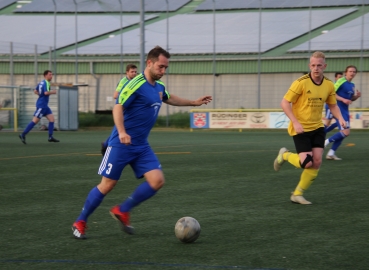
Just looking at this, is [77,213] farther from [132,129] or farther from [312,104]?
[312,104]

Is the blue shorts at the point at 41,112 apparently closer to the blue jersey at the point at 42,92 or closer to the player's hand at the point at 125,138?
the blue jersey at the point at 42,92

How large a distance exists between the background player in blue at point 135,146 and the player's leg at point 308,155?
2590mm

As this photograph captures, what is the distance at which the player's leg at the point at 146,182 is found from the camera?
6.36 m

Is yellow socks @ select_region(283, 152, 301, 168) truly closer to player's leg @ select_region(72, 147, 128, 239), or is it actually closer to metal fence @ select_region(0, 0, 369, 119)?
player's leg @ select_region(72, 147, 128, 239)

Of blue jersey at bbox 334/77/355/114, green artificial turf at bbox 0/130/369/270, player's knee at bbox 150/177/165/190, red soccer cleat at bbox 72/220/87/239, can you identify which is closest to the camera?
green artificial turf at bbox 0/130/369/270

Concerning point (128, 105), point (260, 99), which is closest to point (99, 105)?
point (260, 99)

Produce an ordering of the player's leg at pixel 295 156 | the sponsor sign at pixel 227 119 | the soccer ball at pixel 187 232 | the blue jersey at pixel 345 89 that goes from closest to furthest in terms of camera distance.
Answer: the soccer ball at pixel 187 232
the player's leg at pixel 295 156
the blue jersey at pixel 345 89
the sponsor sign at pixel 227 119

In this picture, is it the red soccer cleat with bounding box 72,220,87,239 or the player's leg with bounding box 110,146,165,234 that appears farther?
the player's leg with bounding box 110,146,165,234

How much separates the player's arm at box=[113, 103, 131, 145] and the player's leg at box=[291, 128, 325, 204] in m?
2.95

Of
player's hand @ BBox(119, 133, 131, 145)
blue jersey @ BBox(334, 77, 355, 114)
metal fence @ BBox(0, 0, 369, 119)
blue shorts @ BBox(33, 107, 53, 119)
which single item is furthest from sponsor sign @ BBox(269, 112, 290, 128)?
player's hand @ BBox(119, 133, 131, 145)

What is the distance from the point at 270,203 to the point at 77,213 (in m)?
2.34

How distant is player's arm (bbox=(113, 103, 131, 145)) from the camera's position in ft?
19.9

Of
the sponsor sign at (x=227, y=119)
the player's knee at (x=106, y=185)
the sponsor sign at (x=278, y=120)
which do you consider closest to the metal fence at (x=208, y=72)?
the sponsor sign at (x=227, y=119)

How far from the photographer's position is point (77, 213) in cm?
769
